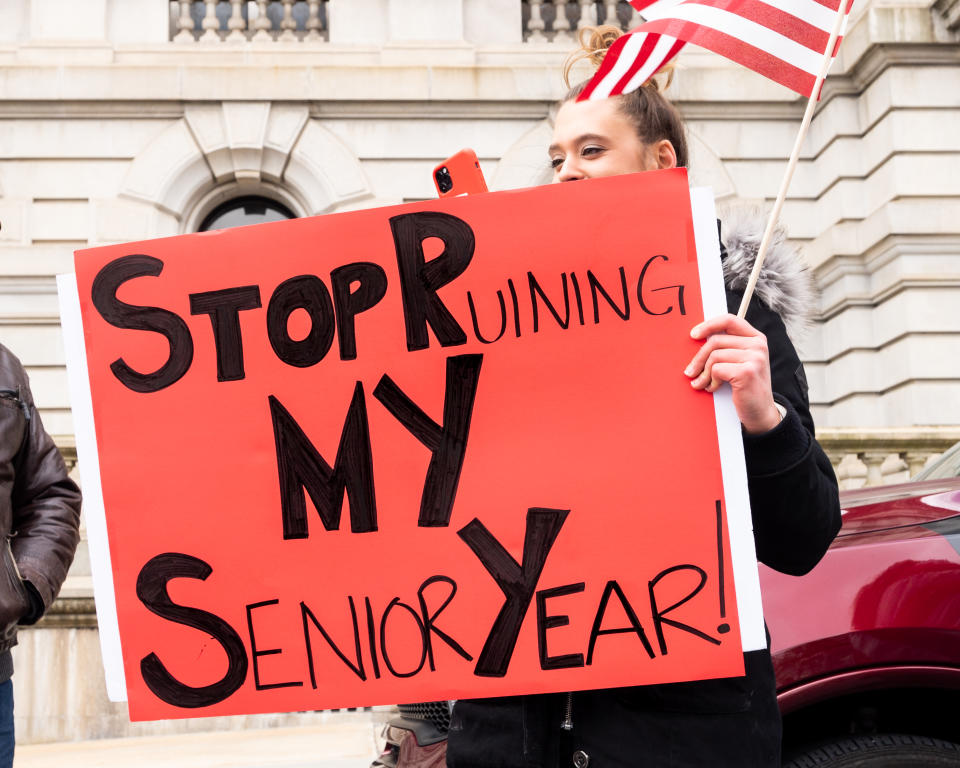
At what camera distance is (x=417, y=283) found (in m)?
1.69

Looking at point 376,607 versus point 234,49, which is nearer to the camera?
point 376,607

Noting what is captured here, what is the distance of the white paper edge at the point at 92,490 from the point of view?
63.0 inches

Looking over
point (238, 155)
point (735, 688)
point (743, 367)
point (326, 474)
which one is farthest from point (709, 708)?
point (238, 155)

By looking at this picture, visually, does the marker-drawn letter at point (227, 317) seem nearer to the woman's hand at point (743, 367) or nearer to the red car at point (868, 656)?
the woman's hand at point (743, 367)

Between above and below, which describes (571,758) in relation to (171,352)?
below

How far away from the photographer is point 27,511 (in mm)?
2682

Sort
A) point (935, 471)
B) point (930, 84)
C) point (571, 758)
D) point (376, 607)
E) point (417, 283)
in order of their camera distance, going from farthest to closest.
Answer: point (930, 84)
point (935, 471)
point (417, 283)
point (376, 607)
point (571, 758)

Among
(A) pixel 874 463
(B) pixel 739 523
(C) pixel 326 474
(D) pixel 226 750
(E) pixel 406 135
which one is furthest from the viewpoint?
(E) pixel 406 135

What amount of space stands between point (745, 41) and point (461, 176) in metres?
0.53

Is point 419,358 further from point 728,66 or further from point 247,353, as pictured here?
point 728,66

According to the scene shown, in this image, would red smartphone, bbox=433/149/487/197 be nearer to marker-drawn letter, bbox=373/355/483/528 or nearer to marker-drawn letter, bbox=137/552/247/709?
marker-drawn letter, bbox=373/355/483/528

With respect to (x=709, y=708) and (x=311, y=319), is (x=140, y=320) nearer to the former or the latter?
(x=311, y=319)

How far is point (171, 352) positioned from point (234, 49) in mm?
10487

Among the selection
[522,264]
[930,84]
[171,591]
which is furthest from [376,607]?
[930,84]
